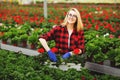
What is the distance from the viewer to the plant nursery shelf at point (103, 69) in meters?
5.11

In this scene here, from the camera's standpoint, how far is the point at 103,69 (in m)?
5.33

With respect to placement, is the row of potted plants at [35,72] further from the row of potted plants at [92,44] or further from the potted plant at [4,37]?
the potted plant at [4,37]

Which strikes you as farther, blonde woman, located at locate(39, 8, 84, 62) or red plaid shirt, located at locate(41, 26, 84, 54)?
red plaid shirt, located at locate(41, 26, 84, 54)

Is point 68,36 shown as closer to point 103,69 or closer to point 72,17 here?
point 72,17

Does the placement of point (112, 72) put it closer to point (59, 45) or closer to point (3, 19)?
point (59, 45)

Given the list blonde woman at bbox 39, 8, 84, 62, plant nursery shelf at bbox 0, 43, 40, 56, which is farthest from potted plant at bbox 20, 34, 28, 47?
blonde woman at bbox 39, 8, 84, 62

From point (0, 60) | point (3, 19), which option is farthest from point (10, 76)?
point (3, 19)

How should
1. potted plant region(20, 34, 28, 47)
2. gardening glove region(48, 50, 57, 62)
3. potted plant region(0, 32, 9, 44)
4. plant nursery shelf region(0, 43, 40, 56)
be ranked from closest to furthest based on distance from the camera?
1. gardening glove region(48, 50, 57, 62)
2. plant nursery shelf region(0, 43, 40, 56)
3. potted plant region(20, 34, 28, 47)
4. potted plant region(0, 32, 9, 44)

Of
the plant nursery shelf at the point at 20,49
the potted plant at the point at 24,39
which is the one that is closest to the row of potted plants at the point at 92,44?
the potted plant at the point at 24,39

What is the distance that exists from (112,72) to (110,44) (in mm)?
646

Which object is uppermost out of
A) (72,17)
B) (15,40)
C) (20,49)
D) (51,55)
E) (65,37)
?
(72,17)

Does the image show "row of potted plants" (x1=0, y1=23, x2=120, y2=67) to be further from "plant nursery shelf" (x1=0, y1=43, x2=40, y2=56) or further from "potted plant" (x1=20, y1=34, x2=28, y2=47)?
"plant nursery shelf" (x1=0, y1=43, x2=40, y2=56)

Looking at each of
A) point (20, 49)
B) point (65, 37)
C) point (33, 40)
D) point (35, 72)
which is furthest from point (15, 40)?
point (35, 72)

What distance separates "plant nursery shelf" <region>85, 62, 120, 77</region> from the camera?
5.11m
